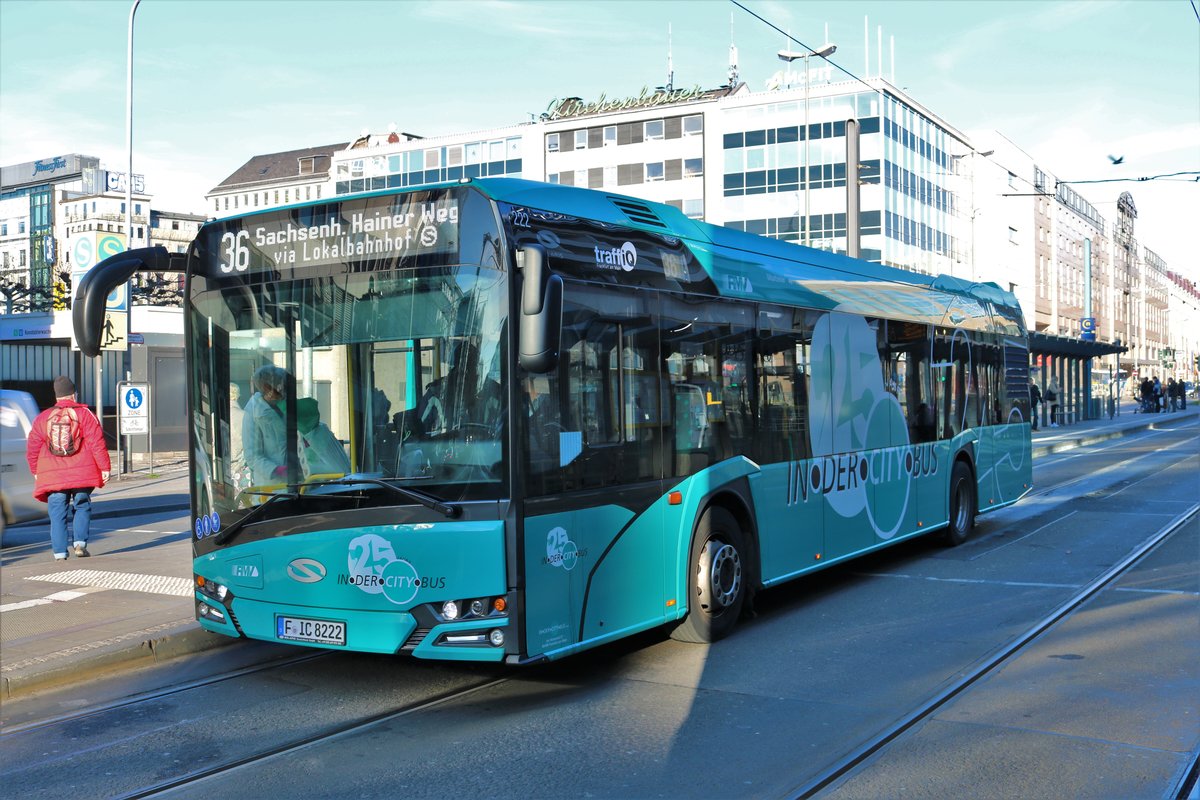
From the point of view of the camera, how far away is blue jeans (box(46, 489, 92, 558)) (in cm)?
1145

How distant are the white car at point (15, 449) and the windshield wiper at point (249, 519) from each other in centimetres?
877

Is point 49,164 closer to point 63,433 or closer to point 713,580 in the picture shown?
point 63,433

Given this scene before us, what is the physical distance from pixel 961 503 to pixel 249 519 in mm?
8686

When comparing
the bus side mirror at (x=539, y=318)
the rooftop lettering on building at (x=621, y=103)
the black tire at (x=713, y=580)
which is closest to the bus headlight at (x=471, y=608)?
the bus side mirror at (x=539, y=318)

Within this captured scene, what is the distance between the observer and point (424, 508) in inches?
237

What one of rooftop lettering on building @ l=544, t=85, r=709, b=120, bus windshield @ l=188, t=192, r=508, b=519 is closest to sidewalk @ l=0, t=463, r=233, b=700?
bus windshield @ l=188, t=192, r=508, b=519

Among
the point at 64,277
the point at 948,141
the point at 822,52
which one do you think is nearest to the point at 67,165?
the point at 948,141

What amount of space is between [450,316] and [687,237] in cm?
236

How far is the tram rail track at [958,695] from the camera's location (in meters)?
4.99

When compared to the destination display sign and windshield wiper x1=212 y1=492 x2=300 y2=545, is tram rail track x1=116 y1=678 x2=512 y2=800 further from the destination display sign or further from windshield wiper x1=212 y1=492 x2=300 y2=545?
the destination display sign

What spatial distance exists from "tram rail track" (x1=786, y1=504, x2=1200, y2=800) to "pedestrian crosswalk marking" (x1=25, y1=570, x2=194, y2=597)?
5.81 m

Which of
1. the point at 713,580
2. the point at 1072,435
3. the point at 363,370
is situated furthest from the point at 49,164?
the point at 363,370

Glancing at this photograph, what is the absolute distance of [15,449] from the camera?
1426cm

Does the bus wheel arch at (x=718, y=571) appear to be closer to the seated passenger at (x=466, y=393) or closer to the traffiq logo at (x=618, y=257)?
the traffiq logo at (x=618, y=257)
